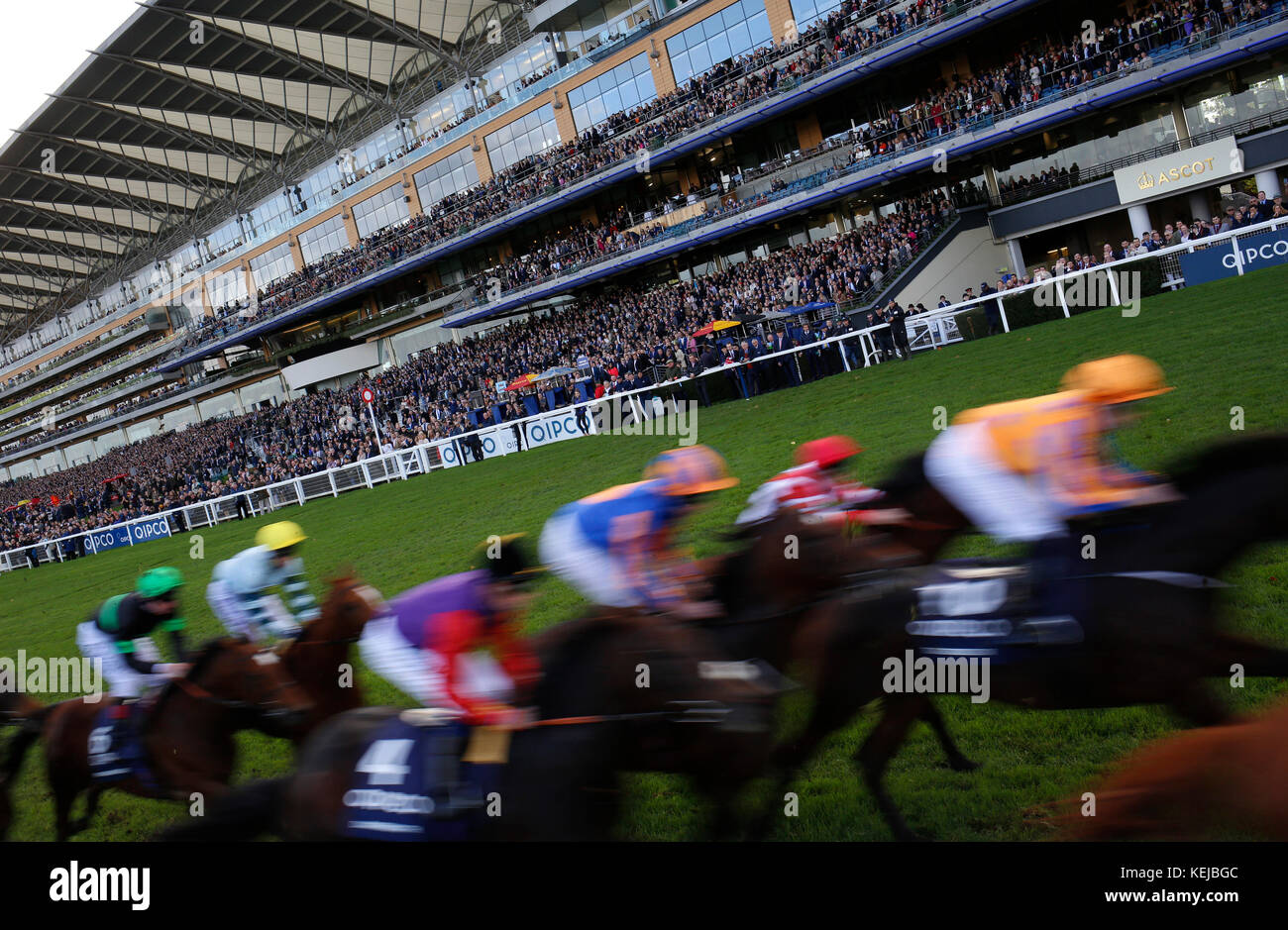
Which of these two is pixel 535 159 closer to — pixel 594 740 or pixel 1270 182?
pixel 1270 182

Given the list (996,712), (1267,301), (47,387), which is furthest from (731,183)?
(47,387)

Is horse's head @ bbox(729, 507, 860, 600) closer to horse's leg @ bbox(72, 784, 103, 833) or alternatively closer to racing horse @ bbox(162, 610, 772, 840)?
racing horse @ bbox(162, 610, 772, 840)

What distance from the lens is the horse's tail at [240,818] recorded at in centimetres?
335

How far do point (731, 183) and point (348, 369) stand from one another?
24021mm

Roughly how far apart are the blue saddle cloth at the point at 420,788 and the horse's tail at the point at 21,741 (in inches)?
121

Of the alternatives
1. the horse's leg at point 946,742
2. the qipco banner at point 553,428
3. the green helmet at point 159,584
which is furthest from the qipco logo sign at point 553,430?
the horse's leg at point 946,742

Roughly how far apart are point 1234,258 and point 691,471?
1411 cm

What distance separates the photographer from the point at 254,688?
4809 mm

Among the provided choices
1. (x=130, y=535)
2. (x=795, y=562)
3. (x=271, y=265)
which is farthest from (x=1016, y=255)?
(x=271, y=265)

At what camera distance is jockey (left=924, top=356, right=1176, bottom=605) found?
134 inches

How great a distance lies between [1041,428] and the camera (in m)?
3.51

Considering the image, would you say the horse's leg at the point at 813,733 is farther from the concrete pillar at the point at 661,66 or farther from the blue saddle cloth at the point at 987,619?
the concrete pillar at the point at 661,66
